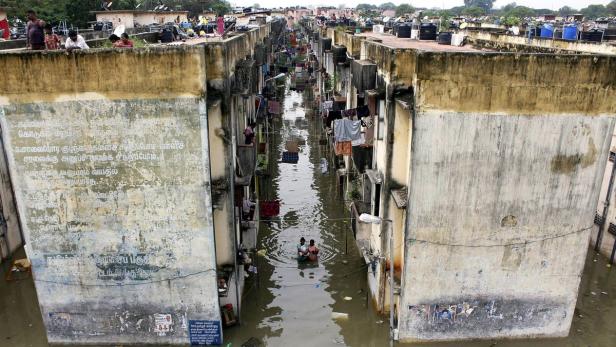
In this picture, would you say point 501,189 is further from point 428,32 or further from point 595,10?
point 595,10

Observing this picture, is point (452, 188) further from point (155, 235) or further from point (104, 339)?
point (104, 339)

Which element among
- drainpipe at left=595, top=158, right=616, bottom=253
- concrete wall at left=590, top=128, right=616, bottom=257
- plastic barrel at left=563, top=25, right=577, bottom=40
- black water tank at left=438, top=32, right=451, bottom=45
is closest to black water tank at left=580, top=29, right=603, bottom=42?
plastic barrel at left=563, top=25, right=577, bottom=40

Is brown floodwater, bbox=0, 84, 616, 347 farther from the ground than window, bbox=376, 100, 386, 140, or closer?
closer

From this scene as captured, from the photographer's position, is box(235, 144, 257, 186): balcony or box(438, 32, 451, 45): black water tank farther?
box(438, 32, 451, 45): black water tank

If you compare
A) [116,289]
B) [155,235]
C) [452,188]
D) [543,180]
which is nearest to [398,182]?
[452,188]

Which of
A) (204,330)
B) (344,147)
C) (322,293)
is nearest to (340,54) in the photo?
(344,147)

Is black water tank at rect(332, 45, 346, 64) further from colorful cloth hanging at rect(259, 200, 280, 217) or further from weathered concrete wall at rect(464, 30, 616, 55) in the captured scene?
colorful cloth hanging at rect(259, 200, 280, 217)
